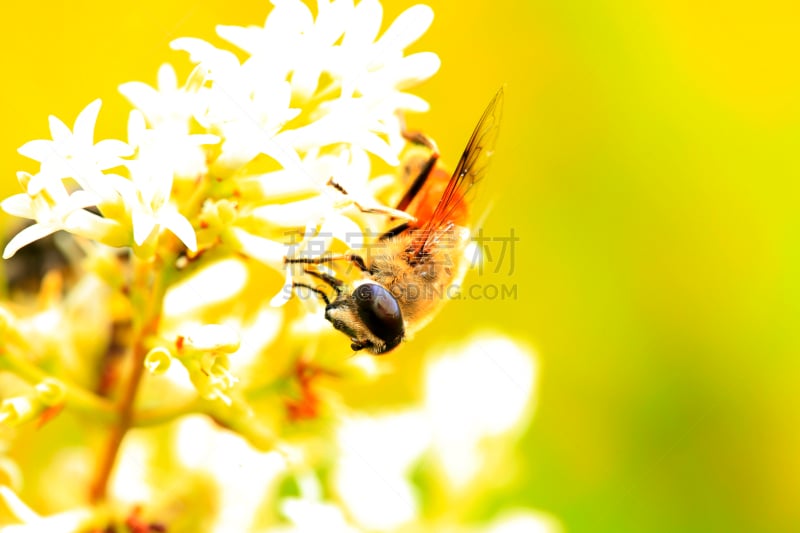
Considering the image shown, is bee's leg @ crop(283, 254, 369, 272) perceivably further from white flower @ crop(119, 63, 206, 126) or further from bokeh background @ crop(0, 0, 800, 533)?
bokeh background @ crop(0, 0, 800, 533)

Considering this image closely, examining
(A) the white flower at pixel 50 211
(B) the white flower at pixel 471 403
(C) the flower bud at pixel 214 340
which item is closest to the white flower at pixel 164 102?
(A) the white flower at pixel 50 211

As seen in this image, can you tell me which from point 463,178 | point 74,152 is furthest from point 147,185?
point 463,178

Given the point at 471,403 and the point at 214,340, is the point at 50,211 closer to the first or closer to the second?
the point at 214,340

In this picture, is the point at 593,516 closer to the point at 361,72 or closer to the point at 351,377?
the point at 351,377

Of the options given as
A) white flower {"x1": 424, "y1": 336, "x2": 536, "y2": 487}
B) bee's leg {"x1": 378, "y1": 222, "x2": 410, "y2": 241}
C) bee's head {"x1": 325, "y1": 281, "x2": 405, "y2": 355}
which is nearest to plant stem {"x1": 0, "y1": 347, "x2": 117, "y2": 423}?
bee's head {"x1": 325, "y1": 281, "x2": 405, "y2": 355}

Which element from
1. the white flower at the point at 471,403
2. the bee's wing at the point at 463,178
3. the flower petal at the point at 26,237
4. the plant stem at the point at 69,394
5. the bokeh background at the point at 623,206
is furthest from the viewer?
the bokeh background at the point at 623,206

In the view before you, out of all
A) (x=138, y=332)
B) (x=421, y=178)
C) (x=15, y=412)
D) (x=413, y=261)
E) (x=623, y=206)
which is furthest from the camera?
(x=623, y=206)

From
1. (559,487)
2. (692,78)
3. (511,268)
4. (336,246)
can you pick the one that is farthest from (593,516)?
(692,78)

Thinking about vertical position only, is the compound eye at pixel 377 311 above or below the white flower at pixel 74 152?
above

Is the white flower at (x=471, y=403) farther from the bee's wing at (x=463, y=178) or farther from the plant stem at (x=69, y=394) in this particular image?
the plant stem at (x=69, y=394)
